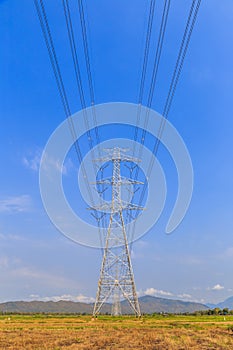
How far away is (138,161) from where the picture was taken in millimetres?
60094

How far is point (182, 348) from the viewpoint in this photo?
2444cm

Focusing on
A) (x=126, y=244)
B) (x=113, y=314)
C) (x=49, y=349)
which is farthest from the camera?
(x=113, y=314)

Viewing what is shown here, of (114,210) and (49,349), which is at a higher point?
(114,210)

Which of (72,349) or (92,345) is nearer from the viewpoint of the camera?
(72,349)

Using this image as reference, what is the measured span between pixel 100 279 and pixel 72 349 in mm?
36634

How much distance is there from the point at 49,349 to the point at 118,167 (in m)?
40.5

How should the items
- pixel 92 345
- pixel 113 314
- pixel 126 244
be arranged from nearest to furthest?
pixel 92 345 → pixel 126 244 → pixel 113 314

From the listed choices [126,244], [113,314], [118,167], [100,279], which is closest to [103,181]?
[118,167]

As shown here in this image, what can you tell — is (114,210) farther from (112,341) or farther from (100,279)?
(112,341)

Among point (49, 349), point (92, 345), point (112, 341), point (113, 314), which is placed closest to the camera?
point (49, 349)

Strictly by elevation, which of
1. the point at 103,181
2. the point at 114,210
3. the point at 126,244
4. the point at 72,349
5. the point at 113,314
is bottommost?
the point at 72,349

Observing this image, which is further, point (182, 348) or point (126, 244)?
point (126, 244)

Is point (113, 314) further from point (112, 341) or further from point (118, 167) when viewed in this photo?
point (112, 341)

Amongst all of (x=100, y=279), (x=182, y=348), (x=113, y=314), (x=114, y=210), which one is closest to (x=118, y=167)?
(x=114, y=210)
